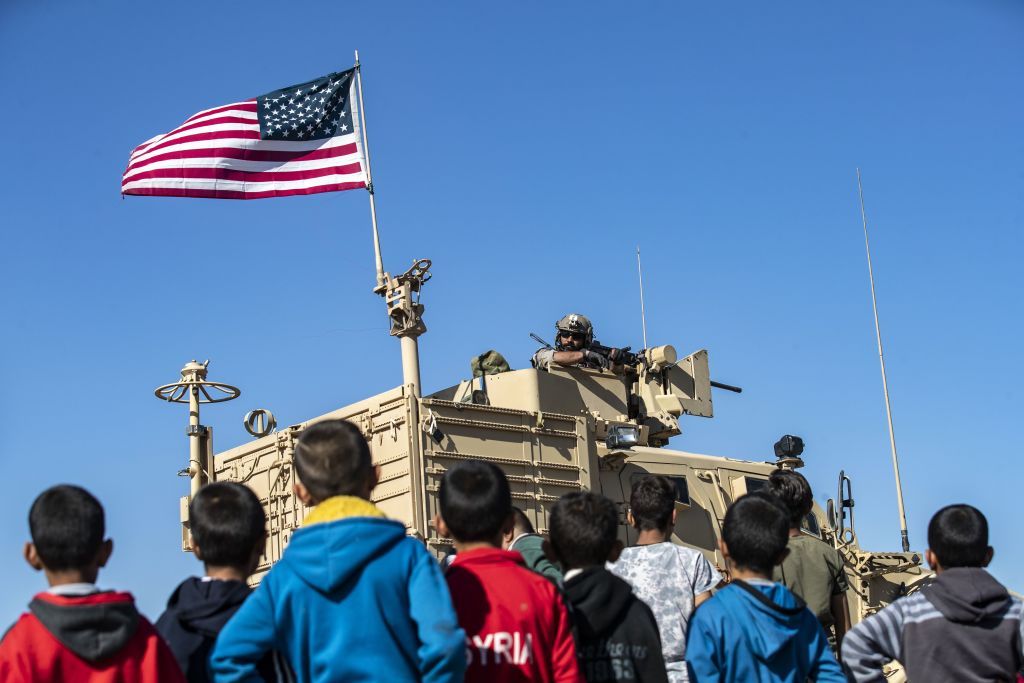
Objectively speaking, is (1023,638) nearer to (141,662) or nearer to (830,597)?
(830,597)

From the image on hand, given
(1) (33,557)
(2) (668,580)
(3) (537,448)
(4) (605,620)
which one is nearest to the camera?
(1) (33,557)

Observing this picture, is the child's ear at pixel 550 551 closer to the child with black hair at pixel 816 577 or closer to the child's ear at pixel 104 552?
the child with black hair at pixel 816 577

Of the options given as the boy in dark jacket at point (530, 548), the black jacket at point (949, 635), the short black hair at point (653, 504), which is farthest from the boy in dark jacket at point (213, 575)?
the black jacket at point (949, 635)

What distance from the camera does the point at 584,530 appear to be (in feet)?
15.2

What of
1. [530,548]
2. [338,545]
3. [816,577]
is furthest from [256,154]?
[338,545]

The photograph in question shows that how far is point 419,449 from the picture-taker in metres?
9.95

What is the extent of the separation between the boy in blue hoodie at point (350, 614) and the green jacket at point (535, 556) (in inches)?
63.6

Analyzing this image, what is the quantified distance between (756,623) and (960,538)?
89cm

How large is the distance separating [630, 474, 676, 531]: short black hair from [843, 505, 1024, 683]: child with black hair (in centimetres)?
88

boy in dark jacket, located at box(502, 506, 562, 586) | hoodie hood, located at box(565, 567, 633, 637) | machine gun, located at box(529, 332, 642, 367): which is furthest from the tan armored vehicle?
hoodie hood, located at box(565, 567, 633, 637)

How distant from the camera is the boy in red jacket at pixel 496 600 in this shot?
4.11 metres

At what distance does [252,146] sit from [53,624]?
414 inches

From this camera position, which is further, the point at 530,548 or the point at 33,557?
the point at 530,548

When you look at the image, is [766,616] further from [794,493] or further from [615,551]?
[794,493]
